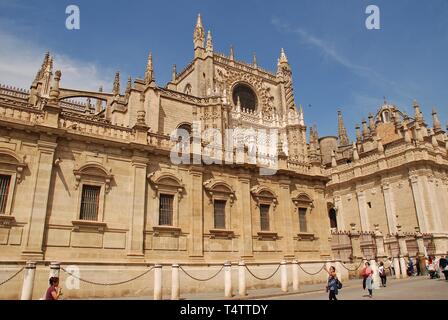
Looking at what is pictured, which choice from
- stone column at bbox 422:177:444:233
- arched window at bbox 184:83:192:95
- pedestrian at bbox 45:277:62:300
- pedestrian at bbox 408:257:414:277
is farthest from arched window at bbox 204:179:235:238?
arched window at bbox 184:83:192:95

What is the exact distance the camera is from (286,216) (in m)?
21.7

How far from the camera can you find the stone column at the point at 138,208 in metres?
16.1

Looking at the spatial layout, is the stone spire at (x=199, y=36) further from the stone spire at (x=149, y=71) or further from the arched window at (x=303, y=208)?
the arched window at (x=303, y=208)

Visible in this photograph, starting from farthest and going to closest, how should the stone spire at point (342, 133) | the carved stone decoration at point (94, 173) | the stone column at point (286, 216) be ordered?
the stone spire at point (342, 133)
the stone column at point (286, 216)
the carved stone decoration at point (94, 173)

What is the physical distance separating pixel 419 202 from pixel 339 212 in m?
10.6

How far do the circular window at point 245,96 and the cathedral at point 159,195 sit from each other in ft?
39.4

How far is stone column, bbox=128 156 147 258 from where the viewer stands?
16078 mm

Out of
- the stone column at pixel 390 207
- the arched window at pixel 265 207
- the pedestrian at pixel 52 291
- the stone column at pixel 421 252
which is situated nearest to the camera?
the pedestrian at pixel 52 291

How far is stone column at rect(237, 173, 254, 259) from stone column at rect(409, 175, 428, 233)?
21283mm

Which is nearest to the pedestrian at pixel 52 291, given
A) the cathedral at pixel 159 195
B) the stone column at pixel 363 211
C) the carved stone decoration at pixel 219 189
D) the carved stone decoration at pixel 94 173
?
the cathedral at pixel 159 195

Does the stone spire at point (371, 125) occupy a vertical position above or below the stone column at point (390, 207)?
above

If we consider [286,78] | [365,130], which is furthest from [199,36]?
[365,130]

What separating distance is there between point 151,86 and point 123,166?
1431 cm
